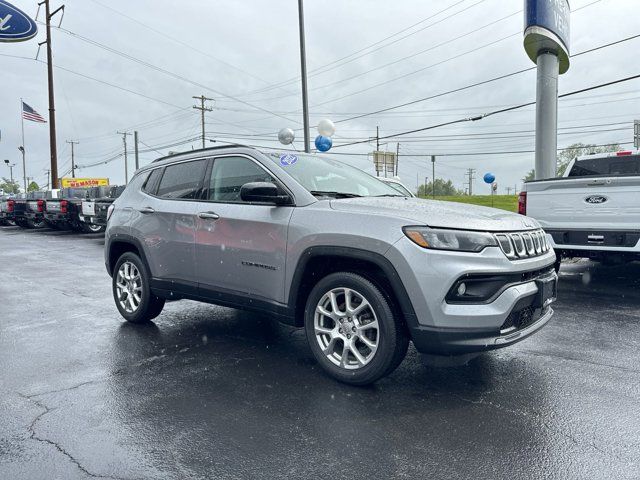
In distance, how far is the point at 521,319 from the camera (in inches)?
137

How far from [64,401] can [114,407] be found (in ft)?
1.30

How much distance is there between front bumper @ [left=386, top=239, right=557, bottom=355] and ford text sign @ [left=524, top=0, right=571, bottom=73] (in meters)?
12.6

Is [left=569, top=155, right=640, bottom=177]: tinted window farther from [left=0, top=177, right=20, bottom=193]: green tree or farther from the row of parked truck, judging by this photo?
[left=0, top=177, right=20, bottom=193]: green tree

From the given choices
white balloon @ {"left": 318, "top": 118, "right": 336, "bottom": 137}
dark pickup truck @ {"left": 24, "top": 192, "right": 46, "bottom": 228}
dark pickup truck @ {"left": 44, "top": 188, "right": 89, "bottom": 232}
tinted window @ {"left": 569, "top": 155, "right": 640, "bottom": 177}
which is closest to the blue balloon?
white balloon @ {"left": 318, "top": 118, "right": 336, "bottom": 137}

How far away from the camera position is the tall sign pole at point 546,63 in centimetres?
1359

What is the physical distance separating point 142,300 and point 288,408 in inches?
106

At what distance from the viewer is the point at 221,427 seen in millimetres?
3053

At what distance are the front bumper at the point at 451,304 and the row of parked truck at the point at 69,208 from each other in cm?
1445

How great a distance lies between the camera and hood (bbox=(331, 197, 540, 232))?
336cm

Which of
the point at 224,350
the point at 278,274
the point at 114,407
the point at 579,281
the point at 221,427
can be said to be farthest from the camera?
the point at 579,281

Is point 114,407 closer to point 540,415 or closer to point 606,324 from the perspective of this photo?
point 540,415

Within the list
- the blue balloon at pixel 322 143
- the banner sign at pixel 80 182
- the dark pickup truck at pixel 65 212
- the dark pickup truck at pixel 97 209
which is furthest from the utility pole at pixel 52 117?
the banner sign at pixel 80 182

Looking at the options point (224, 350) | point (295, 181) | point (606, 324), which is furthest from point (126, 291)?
point (606, 324)

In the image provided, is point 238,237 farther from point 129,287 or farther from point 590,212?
point 590,212
